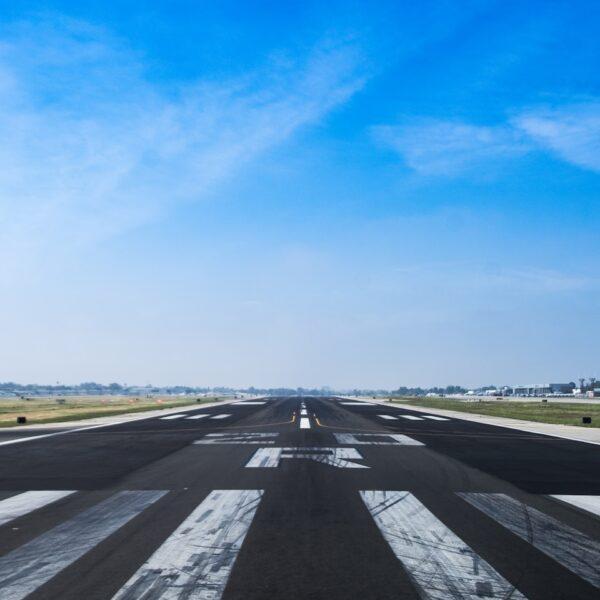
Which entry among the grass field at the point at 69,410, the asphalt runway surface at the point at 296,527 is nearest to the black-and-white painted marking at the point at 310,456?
the asphalt runway surface at the point at 296,527

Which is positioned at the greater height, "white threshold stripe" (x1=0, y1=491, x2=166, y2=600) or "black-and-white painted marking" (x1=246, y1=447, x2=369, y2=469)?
"white threshold stripe" (x1=0, y1=491, x2=166, y2=600)

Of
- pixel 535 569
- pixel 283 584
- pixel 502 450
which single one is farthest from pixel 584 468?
pixel 283 584

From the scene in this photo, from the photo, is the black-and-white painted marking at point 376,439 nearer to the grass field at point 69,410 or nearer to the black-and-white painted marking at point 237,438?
the black-and-white painted marking at point 237,438

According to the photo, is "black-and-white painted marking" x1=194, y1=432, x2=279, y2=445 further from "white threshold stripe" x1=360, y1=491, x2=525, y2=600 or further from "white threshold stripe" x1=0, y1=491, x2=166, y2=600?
"white threshold stripe" x1=360, y1=491, x2=525, y2=600

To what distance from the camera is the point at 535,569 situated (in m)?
5.54

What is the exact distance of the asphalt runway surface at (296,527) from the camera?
5.03 meters

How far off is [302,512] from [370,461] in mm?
6149

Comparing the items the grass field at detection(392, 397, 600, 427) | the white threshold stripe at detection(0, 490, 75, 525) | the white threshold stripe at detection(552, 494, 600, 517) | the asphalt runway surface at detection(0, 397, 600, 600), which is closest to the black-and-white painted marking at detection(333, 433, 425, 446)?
the asphalt runway surface at detection(0, 397, 600, 600)

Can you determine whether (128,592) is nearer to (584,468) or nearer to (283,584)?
(283,584)

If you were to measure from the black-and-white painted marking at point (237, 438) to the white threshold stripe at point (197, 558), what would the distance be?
10610mm

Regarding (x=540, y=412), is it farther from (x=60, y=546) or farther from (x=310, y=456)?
(x=60, y=546)

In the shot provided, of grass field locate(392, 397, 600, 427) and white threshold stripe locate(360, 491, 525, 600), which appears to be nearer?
white threshold stripe locate(360, 491, 525, 600)

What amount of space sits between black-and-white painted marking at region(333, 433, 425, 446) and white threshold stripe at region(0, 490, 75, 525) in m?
10.6

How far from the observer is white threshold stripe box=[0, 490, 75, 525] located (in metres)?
7.84
